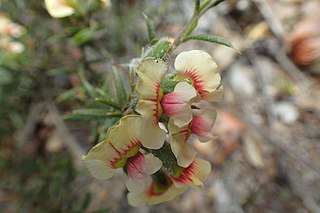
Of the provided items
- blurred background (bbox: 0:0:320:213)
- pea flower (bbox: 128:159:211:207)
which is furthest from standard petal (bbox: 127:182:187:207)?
blurred background (bbox: 0:0:320:213)

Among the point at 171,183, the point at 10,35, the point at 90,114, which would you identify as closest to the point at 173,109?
the point at 171,183

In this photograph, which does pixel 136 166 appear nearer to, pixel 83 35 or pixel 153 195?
pixel 153 195

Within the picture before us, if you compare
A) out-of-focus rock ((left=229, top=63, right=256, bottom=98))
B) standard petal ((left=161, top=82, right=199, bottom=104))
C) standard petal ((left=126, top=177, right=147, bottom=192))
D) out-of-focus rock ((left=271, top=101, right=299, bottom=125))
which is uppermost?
standard petal ((left=161, top=82, right=199, bottom=104))

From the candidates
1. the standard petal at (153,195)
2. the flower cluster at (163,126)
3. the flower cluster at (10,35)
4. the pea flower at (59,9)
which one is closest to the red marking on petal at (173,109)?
the flower cluster at (163,126)

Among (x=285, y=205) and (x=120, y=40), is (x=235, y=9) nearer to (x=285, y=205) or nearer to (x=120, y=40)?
Answer: (x=120, y=40)

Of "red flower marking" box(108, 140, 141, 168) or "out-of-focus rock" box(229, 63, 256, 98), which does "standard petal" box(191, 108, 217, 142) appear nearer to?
"red flower marking" box(108, 140, 141, 168)

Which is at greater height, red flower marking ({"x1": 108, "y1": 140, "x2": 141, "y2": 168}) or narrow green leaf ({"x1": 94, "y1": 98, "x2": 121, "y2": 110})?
narrow green leaf ({"x1": 94, "y1": 98, "x2": 121, "y2": 110})

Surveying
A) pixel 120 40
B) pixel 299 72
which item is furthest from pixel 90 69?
pixel 299 72
